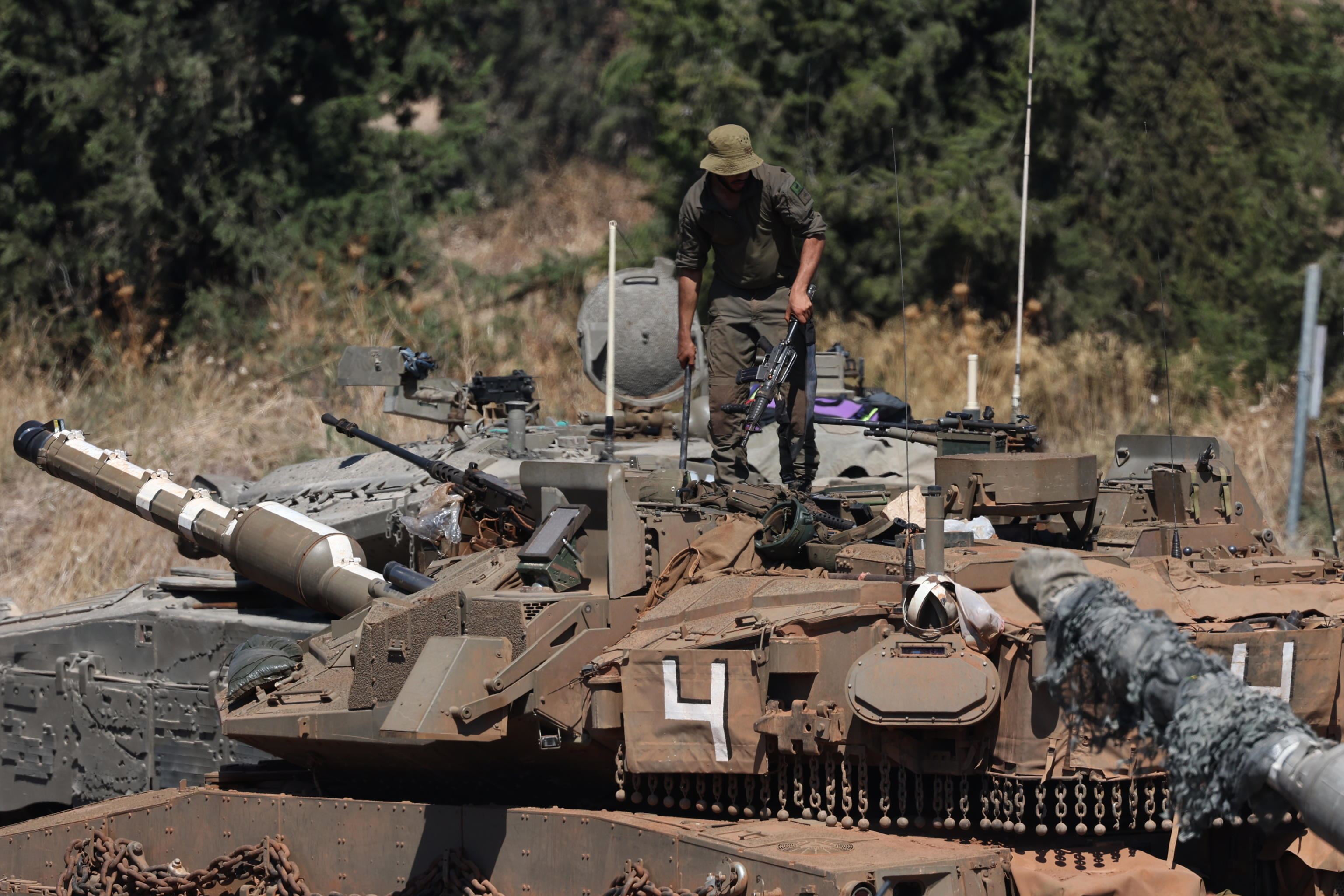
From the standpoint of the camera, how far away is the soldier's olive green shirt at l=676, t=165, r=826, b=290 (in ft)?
33.1

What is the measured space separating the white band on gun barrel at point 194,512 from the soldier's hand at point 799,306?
357 cm

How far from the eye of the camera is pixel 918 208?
19.0 m

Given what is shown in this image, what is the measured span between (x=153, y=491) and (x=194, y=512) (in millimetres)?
412

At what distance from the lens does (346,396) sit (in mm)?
19078

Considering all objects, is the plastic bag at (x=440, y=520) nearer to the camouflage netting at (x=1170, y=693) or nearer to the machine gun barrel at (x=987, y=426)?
the machine gun barrel at (x=987, y=426)

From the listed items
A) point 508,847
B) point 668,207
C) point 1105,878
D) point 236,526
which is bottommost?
point 508,847

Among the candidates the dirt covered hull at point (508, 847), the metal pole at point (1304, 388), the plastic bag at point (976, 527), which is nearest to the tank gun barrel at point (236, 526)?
the dirt covered hull at point (508, 847)

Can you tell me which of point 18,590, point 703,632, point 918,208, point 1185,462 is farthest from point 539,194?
point 703,632

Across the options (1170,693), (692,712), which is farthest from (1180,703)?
(692,712)

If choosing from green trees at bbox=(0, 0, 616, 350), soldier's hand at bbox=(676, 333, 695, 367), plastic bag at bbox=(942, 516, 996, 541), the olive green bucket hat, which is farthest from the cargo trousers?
green trees at bbox=(0, 0, 616, 350)

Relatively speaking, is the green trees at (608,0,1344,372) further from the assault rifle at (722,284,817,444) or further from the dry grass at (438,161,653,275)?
the assault rifle at (722,284,817,444)

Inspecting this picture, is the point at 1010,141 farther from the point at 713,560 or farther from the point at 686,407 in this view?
the point at 713,560

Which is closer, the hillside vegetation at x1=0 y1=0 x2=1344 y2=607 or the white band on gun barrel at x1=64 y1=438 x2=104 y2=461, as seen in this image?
the white band on gun barrel at x1=64 y1=438 x2=104 y2=461

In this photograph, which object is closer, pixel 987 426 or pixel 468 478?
pixel 987 426
